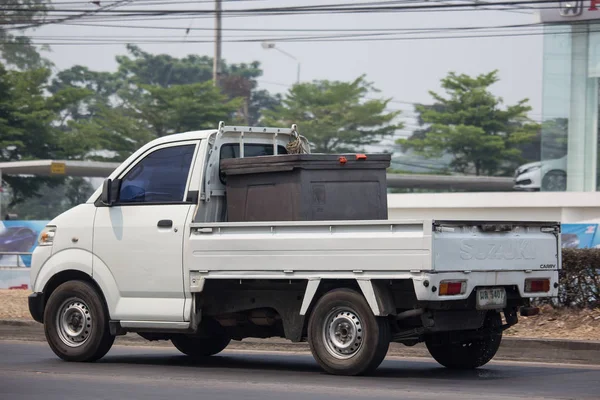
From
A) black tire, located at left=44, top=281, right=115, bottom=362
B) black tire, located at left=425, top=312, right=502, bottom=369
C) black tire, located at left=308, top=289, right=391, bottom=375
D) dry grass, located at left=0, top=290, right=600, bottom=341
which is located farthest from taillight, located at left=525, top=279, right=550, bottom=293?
black tire, located at left=44, top=281, right=115, bottom=362

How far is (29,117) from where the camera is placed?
53281 mm

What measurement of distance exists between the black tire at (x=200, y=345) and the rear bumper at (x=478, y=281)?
3.48 metres

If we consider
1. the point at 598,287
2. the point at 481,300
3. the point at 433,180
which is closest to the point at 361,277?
the point at 481,300

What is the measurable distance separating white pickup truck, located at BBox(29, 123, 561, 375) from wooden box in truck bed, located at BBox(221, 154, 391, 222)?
1.29ft

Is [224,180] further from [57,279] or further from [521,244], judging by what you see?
[521,244]

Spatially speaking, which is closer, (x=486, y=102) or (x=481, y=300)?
(x=481, y=300)

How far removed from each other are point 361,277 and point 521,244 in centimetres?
165

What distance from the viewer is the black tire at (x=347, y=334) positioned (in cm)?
986

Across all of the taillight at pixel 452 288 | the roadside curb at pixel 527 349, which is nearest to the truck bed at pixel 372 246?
the taillight at pixel 452 288

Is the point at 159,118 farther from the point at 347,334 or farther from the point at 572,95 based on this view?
the point at 347,334

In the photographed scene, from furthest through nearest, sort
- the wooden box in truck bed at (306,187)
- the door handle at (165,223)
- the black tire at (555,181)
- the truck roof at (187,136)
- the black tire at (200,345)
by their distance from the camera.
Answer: the black tire at (555,181) → the black tire at (200,345) → the truck roof at (187,136) → the door handle at (165,223) → the wooden box in truck bed at (306,187)

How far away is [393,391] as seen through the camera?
909 cm

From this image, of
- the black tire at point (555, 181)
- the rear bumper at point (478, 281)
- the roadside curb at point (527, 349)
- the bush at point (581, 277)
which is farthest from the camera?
the black tire at point (555, 181)

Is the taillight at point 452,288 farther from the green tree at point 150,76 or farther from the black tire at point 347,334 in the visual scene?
the green tree at point 150,76
